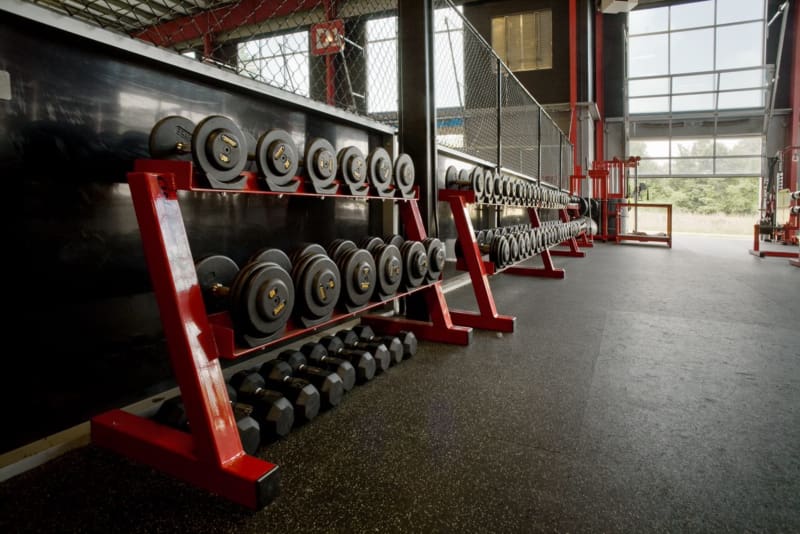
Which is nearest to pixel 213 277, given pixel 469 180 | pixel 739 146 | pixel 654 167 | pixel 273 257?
pixel 273 257

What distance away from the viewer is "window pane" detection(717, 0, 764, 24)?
7195 mm

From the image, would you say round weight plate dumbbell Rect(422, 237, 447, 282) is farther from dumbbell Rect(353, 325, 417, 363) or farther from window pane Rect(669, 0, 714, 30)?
window pane Rect(669, 0, 714, 30)

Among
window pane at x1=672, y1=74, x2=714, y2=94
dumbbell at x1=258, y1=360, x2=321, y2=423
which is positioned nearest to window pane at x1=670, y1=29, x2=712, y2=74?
window pane at x1=672, y1=74, x2=714, y2=94

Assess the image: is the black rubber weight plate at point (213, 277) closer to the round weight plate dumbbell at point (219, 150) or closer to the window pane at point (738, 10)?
the round weight plate dumbbell at point (219, 150)

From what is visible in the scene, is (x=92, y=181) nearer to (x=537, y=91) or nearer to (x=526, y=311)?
(x=526, y=311)

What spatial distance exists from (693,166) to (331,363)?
8.32 metres

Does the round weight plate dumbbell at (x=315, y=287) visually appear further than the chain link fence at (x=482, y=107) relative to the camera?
No

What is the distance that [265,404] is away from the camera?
0.97 meters

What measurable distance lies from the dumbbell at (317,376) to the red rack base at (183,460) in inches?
11.1

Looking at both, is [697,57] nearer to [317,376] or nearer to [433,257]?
[433,257]

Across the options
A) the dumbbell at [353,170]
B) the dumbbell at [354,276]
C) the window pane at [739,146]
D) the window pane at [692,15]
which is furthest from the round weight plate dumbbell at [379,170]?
the window pane at [692,15]

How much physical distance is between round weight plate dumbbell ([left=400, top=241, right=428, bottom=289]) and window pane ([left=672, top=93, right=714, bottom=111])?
318 inches

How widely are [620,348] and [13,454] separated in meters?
1.67

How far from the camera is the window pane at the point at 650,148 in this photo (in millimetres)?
7832
